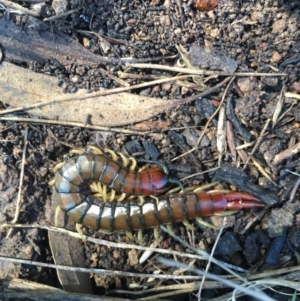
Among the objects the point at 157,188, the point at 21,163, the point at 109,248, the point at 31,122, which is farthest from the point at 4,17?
the point at 109,248

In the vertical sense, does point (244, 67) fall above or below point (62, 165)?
above

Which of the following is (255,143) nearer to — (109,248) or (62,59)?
(109,248)

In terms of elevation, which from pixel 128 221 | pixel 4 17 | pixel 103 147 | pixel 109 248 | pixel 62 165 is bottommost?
pixel 109 248

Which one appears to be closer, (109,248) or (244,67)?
(244,67)

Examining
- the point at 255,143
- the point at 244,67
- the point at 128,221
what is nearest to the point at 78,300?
the point at 128,221

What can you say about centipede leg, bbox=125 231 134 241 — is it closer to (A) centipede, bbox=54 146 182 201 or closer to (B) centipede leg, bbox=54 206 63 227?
(A) centipede, bbox=54 146 182 201

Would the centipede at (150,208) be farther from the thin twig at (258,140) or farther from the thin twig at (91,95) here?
the thin twig at (91,95)

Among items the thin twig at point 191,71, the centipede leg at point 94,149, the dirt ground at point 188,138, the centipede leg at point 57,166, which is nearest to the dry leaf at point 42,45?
the dirt ground at point 188,138

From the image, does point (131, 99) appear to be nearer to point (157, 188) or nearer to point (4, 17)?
point (157, 188)
